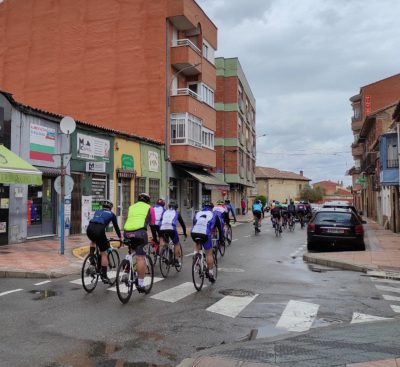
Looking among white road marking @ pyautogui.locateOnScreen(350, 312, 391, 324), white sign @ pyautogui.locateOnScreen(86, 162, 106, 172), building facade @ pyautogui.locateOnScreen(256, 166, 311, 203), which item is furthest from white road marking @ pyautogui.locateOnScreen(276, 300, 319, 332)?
building facade @ pyautogui.locateOnScreen(256, 166, 311, 203)

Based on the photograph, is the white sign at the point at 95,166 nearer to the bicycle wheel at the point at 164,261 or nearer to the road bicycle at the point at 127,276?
the bicycle wheel at the point at 164,261

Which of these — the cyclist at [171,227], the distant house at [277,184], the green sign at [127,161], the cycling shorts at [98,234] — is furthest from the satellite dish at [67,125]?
the distant house at [277,184]

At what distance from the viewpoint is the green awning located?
13867 millimetres

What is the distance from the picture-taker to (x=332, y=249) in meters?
16.7

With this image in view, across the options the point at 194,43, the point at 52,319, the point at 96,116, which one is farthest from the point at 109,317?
the point at 194,43

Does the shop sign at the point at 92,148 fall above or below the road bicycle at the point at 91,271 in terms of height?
above

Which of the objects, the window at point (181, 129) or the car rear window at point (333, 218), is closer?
the car rear window at point (333, 218)

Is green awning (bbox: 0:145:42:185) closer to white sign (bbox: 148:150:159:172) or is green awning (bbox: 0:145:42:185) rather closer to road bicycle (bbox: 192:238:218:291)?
road bicycle (bbox: 192:238:218:291)

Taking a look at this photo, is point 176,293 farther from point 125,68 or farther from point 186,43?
point 186,43

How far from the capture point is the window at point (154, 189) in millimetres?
26500

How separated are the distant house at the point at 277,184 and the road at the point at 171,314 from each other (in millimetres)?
88968

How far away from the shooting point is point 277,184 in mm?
104125

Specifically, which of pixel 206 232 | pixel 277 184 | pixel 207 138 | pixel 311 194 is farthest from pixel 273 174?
pixel 206 232

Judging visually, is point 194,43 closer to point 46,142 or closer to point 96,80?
point 96,80
